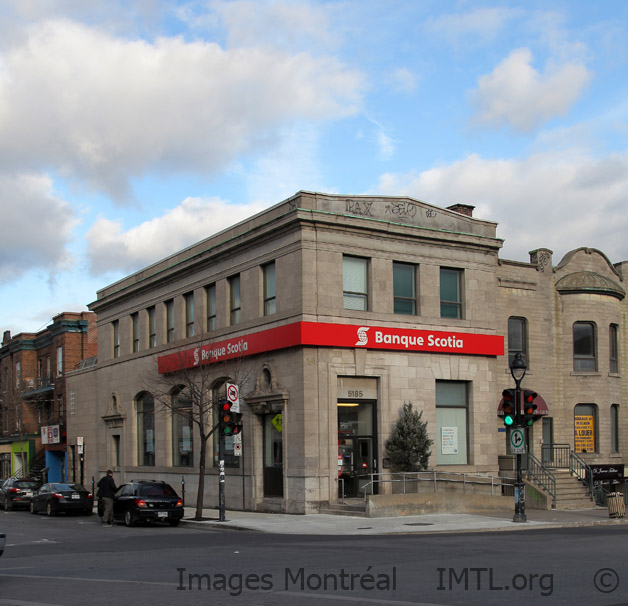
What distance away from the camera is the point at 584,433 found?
37.1 m

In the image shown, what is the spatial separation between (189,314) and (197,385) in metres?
4.55

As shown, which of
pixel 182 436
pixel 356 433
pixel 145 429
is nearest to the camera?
pixel 356 433

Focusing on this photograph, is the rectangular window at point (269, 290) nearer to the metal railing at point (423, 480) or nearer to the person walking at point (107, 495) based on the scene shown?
the metal railing at point (423, 480)

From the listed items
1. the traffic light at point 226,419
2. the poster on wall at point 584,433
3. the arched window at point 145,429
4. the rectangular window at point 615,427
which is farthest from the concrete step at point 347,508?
the arched window at point 145,429

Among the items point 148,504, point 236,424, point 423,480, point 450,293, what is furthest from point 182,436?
point 450,293

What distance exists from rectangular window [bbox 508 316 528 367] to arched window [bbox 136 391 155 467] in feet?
56.3

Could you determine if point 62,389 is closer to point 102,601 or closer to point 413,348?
point 413,348

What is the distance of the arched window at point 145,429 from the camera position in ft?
136

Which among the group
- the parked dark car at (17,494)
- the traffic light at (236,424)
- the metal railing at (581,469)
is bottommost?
the parked dark car at (17,494)

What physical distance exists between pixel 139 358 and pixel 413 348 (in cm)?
1654

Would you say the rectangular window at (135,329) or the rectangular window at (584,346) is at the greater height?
the rectangular window at (135,329)

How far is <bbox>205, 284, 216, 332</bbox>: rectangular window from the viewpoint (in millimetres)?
36625

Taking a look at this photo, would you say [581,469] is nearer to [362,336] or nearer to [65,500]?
[362,336]

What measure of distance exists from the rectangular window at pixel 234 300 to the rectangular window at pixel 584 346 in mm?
14835
